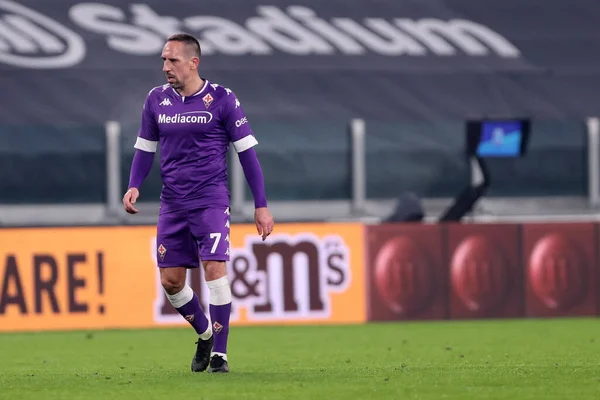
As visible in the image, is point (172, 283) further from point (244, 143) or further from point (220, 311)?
point (244, 143)

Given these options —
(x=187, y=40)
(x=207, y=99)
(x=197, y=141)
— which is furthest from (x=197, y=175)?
(x=187, y=40)

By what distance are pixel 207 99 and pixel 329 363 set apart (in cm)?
195

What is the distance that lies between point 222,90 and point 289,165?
1122 cm

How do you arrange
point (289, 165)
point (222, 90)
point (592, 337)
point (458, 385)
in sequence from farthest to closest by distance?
point (289, 165) < point (592, 337) < point (222, 90) < point (458, 385)

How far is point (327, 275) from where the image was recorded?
1395cm

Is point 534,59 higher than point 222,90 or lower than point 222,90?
higher

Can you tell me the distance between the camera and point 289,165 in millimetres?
18953

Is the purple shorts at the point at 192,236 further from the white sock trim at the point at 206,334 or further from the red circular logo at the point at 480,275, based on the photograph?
the red circular logo at the point at 480,275

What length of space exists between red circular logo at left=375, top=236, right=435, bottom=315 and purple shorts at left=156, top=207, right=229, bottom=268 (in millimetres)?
6322

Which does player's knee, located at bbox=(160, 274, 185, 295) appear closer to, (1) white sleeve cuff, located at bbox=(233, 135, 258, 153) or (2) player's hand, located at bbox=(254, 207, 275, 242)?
(2) player's hand, located at bbox=(254, 207, 275, 242)

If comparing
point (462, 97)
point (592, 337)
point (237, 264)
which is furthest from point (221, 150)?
point (462, 97)

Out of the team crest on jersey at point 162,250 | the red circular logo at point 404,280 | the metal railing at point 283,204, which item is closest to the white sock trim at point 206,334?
the team crest on jersey at point 162,250

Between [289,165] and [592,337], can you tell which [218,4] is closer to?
[289,165]

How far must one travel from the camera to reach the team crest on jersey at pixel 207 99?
7660 mm
